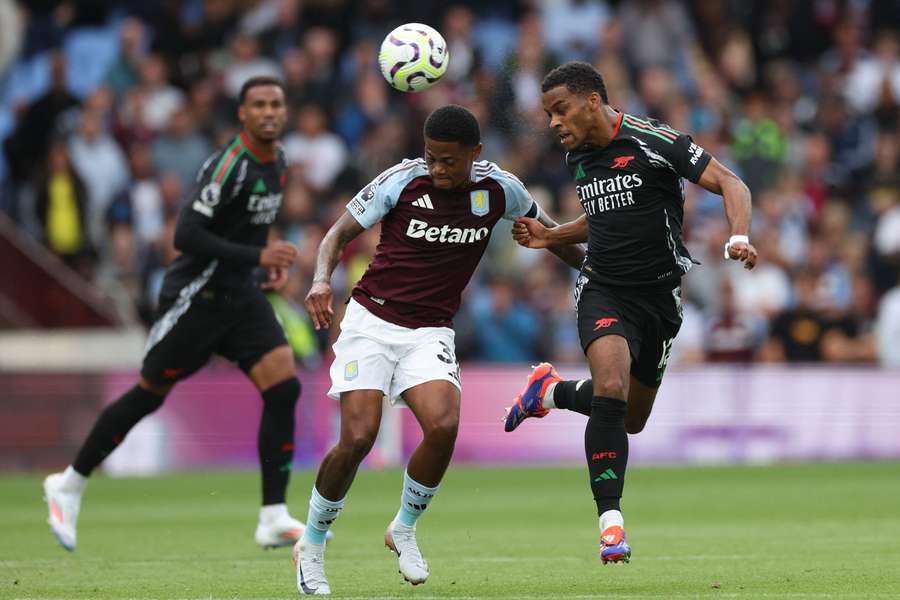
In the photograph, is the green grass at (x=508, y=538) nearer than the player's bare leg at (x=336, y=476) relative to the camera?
No

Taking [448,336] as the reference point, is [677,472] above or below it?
below

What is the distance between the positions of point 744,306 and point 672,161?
1080 centimetres

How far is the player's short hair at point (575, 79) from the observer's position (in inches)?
352

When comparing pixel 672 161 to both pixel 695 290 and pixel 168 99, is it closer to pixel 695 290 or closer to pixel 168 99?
pixel 695 290

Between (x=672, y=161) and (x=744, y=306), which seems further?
(x=744, y=306)

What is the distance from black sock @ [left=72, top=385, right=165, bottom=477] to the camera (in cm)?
1125

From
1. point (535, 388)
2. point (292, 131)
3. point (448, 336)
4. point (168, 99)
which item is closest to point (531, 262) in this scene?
point (292, 131)

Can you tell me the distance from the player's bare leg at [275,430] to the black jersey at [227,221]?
60 cm

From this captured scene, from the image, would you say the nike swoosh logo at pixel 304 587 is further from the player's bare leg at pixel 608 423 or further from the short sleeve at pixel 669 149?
the short sleeve at pixel 669 149

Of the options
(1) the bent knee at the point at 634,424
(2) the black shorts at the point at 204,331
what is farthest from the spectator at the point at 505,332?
(1) the bent knee at the point at 634,424

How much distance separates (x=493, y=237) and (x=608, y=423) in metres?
11.0

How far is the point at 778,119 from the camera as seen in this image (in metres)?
21.7

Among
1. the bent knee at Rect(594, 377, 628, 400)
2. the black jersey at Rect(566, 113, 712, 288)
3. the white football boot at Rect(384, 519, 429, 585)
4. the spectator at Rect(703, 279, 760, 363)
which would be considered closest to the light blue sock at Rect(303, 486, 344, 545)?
the white football boot at Rect(384, 519, 429, 585)

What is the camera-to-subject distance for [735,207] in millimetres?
8484
